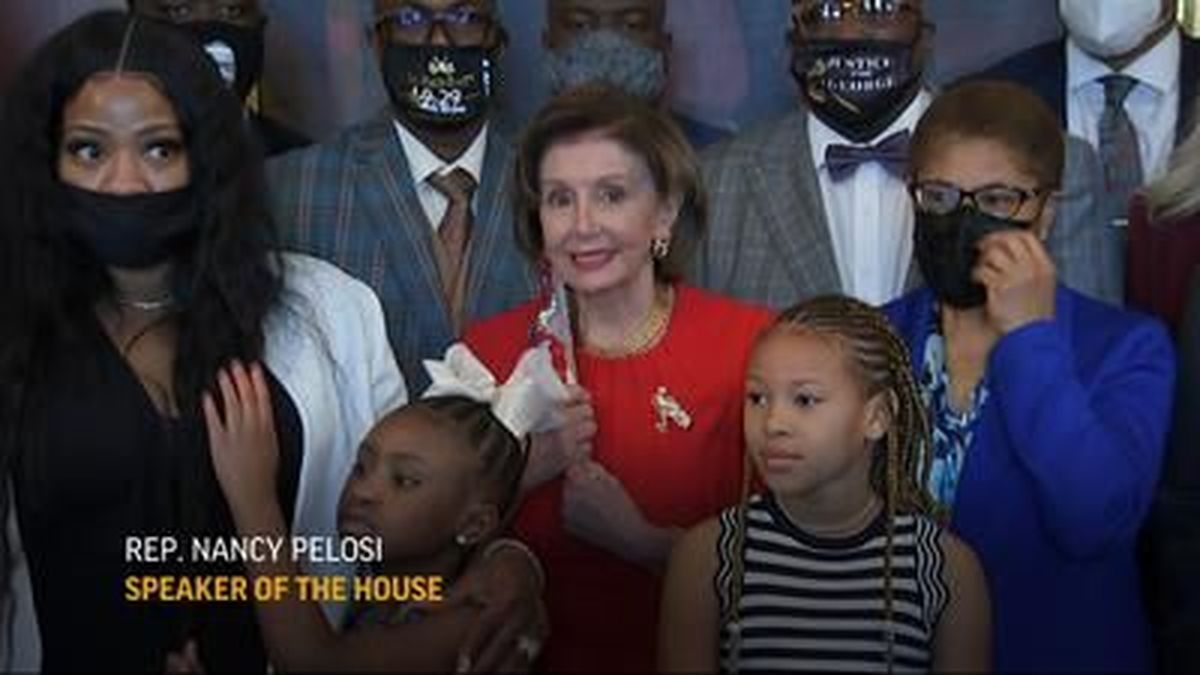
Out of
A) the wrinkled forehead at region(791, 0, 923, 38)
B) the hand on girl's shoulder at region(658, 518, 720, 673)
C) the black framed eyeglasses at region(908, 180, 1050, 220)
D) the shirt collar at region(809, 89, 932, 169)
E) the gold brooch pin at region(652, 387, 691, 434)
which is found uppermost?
the wrinkled forehead at region(791, 0, 923, 38)

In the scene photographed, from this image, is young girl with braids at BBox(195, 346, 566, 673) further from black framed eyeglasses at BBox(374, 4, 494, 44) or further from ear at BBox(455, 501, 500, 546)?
black framed eyeglasses at BBox(374, 4, 494, 44)

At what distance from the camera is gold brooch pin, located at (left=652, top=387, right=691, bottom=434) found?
182 cm

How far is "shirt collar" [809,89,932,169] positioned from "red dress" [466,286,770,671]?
1.76ft

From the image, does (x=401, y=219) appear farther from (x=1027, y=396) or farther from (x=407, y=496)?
(x=1027, y=396)

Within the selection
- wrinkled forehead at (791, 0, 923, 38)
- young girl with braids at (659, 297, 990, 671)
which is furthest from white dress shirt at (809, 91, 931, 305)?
young girl with braids at (659, 297, 990, 671)

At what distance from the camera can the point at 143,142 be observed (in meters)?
1.76

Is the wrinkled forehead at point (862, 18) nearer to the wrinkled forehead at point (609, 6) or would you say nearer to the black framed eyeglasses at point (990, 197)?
the wrinkled forehead at point (609, 6)

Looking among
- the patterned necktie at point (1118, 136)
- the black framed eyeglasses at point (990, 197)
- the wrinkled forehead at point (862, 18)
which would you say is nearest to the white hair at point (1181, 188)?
the patterned necktie at point (1118, 136)

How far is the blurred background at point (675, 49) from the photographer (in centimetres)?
265

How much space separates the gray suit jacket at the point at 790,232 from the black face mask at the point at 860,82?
90mm

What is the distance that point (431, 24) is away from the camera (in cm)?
234

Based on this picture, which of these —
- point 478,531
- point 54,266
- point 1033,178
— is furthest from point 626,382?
point 54,266

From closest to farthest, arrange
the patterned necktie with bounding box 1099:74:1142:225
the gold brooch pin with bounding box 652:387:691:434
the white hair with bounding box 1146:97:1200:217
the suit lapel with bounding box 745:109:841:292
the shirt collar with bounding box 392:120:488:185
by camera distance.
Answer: the gold brooch pin with bounding box 652:387:691:434
the white hair with bounding box 1146:97:1200:217
the suit lapel with bounding box 745:109:841:292
the shirt collar with bounding box 392:120:488:185
the patterned necktie with bounding box 1099:74:1142:225

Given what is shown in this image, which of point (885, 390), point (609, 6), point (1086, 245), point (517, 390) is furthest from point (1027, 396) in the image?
point (609, 6)
